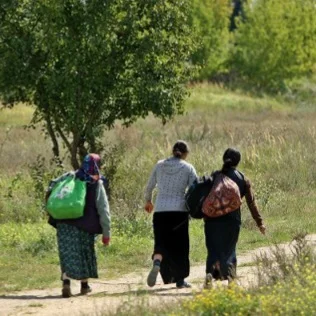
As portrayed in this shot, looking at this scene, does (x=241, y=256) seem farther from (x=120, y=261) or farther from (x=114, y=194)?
(x=114, y=194)

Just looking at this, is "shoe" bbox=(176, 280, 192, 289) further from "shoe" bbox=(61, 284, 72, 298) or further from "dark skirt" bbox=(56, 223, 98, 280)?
"shoe" bbox=(61, 284, 72, 298)

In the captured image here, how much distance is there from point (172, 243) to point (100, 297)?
1385mm

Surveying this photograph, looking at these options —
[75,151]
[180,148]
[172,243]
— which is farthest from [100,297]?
[75,151]

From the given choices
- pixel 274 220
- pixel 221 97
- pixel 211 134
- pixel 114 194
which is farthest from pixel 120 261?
pixel 221 97

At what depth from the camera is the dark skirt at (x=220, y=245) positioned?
12141 millimetres

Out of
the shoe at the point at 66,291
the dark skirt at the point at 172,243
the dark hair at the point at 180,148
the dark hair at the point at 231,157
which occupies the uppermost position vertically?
the dark hair at the point at 180,148

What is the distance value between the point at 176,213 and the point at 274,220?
20.8 ft

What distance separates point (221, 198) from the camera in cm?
1198

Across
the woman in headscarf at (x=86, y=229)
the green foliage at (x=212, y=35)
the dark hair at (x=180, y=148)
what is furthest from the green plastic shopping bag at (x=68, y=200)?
the green foliage at (x=212, y=35)

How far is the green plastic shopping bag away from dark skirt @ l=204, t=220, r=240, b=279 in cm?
139

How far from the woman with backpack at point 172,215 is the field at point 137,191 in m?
1.65

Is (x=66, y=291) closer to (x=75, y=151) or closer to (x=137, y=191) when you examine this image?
(x=137, y=191)

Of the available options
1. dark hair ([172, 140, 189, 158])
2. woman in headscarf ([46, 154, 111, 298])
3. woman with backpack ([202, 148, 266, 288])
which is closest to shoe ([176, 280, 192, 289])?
woman with backpack ([202, 148, 266, 288])

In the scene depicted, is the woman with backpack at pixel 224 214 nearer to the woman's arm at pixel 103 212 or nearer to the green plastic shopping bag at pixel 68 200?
the woman's arm at pixel 103 212
